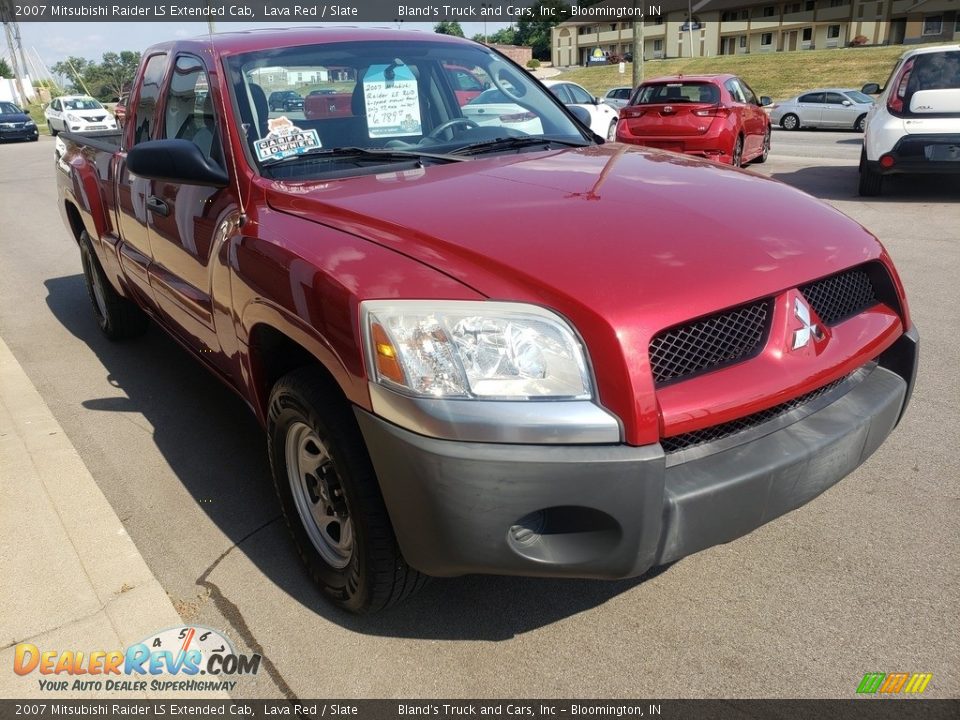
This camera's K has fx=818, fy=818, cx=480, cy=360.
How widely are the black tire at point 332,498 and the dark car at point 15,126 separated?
29313 millimetres

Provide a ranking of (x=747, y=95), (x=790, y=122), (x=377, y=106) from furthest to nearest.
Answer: (x=790, y=122)
(x=747, y=95)
(x=377, y=106)

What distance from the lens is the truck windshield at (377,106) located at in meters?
3.01

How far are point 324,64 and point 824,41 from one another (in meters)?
66.9

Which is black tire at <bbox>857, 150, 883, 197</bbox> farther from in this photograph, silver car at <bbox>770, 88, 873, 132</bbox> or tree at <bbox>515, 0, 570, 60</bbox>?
tree at <bbox>515, 0, 570, 60</bbox>

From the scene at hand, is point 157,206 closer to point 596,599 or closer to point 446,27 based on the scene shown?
point 596,599

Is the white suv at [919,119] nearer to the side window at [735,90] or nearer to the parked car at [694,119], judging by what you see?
the parked car at [694,119]

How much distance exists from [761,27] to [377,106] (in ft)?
227

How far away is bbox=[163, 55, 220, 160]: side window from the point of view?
323 cm

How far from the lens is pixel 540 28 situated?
95.2 metres

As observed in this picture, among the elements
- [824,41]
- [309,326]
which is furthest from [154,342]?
[824,41]

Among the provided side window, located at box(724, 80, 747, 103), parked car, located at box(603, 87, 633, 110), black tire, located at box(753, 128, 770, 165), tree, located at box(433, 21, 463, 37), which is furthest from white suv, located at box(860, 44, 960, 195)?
parked car, located at box(603, 87, 633, 110)

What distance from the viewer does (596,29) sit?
259 ft

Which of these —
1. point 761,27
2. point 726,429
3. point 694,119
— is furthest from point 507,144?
point 761,27

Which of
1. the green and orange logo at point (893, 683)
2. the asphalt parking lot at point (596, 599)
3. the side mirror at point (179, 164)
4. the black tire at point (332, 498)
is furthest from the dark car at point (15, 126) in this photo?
the green and orange logo at point (893, 683)
